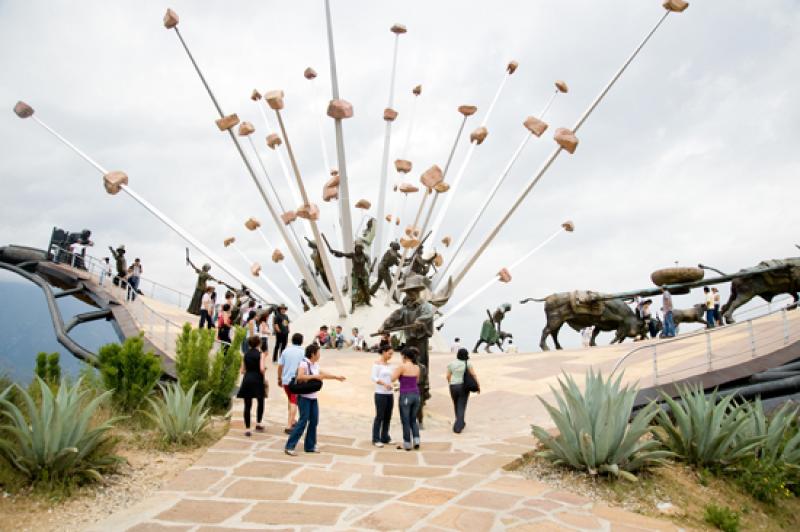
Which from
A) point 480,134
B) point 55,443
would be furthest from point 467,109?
point 55,443

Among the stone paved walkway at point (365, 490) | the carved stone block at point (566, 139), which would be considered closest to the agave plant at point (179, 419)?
the stone paved walkway at point (365, 490)

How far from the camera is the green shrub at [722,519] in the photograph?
4.62m

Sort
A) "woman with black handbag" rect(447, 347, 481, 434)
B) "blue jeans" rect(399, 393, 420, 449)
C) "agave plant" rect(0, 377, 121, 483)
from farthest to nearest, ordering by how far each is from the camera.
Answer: "woman with black handbag" rect(447, 347, 481, 434)
"blue jeans" rect(399, 393, 420, 449)
"agave plant" rect(0, 377, 121, 483)

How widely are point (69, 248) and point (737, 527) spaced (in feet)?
68.6

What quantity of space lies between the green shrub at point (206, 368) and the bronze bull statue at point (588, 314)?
10.5 metres

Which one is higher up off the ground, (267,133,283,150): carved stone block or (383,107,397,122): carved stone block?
(383,107,397,122): carved stone block

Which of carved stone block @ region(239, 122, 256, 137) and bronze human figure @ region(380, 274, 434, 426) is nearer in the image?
bronze human figure @ region(380, 274, 434, 426)

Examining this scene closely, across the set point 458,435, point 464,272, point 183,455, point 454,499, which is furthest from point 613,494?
point 464,272

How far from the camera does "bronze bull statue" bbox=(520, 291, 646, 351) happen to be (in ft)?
51.8

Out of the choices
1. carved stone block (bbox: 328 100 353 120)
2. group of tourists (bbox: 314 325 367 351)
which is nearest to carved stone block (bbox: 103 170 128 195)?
carved stone block (bbox: 328 100 353 120)

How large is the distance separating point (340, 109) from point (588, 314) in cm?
911

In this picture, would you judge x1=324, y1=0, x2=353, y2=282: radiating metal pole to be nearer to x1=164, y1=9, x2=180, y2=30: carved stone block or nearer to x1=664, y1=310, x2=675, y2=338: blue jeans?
x1=164, y1=9, x2=180, y2=30: carved stone block

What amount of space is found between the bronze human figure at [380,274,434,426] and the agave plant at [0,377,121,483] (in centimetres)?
434

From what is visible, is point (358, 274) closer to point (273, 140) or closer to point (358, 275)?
point (358, 275)
